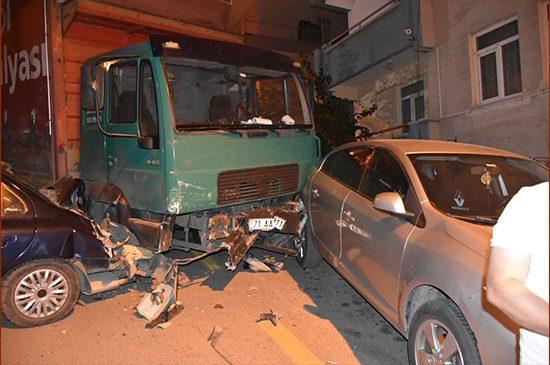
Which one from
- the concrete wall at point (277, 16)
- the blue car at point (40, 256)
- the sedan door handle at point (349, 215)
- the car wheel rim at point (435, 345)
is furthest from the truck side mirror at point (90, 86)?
the concrete wall at point (277, 16)

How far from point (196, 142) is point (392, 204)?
7.43 feet

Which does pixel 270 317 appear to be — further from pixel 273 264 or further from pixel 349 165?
pixel 349 165

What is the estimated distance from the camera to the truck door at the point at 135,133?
460 cm

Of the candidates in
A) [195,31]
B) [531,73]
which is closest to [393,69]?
[531,73]

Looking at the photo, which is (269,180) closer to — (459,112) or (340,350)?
(340,350)

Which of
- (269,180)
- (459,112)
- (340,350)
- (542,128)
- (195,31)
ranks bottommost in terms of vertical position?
(340,350)

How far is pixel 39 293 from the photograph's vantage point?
3979 millimetres

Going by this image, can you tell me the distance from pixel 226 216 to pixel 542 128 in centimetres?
612

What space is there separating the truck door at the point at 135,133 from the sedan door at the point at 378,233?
6.66 feet

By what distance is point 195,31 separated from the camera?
22.5ft

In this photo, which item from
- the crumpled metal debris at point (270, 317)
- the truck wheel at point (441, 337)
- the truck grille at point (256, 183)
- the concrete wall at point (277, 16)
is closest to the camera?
the truck wheel at point (441, 337)

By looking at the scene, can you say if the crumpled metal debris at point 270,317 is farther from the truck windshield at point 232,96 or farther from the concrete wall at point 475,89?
the concrete wall at point 475,89

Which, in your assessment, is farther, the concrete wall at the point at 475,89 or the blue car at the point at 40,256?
the concrete wall at the point at 475,89

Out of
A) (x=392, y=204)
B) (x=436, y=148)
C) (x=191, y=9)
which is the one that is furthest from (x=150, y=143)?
(x=191, y=9)
